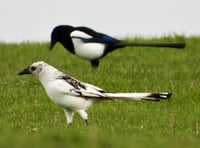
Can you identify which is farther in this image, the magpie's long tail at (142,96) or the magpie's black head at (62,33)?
the magpie's black head at (62,33)

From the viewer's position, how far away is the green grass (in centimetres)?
589

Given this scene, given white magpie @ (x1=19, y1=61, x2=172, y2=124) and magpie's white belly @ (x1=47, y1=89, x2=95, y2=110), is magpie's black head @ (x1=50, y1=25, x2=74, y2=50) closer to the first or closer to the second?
white magpie @ (x1=19, y1=61, x2=172, y2=124)

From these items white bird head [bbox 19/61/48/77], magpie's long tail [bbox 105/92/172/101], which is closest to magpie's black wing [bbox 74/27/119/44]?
white bird head [bbox 19/61/48/77]

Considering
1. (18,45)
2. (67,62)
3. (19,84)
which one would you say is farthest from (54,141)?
(18,45)

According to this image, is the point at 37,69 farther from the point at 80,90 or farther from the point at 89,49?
the point at 89,49

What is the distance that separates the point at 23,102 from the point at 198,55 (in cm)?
687

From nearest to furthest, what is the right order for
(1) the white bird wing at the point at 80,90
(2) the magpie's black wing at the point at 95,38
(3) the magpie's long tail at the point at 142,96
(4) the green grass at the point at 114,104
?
(4) the green grass at the point at 114,104
(3) the magpie's long tail at the point at 142,96
(1) the white bird wing at the point at 80,90
(2) the magpie's black wing at the point at 95,38

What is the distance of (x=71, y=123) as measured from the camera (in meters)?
9.23

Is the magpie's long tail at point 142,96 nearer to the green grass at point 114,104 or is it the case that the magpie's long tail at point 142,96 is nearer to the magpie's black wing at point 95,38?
the green grass at point 114,104

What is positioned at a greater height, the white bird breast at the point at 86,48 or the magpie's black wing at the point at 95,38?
the magpie's black wing at the point at 95,38

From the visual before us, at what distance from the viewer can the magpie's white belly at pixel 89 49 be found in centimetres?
1483

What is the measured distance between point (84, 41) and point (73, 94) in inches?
230

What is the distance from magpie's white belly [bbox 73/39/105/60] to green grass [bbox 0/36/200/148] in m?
0.30

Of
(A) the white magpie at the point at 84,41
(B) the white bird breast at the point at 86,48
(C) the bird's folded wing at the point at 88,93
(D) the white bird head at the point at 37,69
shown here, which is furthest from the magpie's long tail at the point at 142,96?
(B) the white bird breast at the point at 86,48
